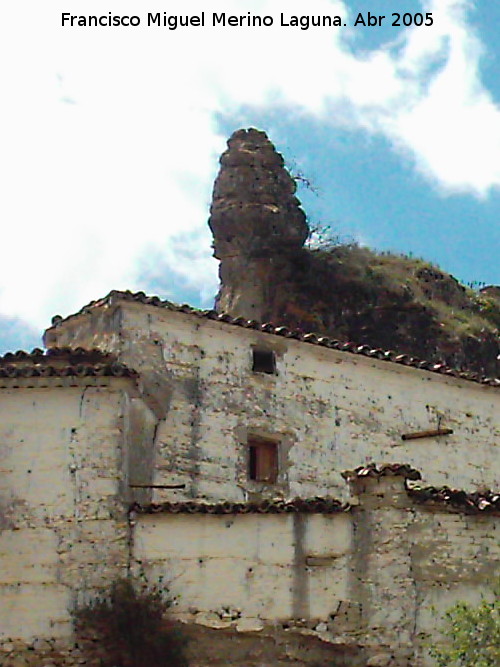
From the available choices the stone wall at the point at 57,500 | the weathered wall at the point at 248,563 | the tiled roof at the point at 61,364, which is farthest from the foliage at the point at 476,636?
the tiled roof at the point at 61,364

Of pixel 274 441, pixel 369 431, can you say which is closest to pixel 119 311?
pixel 274 441

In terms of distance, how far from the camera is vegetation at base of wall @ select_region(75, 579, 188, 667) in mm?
17516

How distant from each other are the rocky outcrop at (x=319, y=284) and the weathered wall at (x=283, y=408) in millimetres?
7351

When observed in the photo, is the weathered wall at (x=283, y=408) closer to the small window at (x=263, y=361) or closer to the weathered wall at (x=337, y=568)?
the small window at (x=263, y=361)

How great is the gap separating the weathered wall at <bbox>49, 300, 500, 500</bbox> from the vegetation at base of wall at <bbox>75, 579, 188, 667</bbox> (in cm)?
393

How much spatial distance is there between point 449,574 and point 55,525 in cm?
612

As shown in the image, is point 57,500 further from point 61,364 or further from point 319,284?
point 319,284

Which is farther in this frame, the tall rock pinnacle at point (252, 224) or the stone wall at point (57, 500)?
the tall rock pinnacle at point (252, 224)

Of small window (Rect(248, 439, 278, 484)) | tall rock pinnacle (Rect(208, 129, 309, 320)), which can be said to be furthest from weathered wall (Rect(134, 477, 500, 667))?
tall rock pinnacle (Rect(208, 129, 309, 320))

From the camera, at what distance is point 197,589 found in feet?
59.4

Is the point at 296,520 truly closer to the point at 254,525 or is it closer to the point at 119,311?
the point at 254,525

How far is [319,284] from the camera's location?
34.8 metres

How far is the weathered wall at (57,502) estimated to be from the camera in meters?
18.1

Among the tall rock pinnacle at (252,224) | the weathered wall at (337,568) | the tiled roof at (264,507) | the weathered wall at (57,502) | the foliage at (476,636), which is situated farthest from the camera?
the tall rock pinnacle at (252,224)
